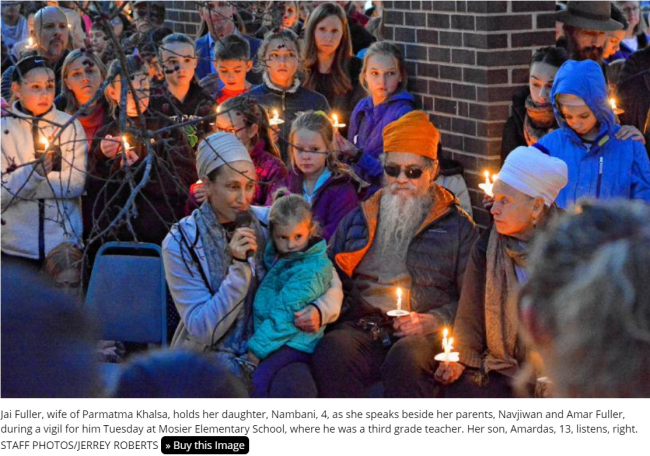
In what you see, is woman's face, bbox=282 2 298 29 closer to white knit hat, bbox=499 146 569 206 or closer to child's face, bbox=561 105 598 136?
child's face, bbox=561 105 598 136

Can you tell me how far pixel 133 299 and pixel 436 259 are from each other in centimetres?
148

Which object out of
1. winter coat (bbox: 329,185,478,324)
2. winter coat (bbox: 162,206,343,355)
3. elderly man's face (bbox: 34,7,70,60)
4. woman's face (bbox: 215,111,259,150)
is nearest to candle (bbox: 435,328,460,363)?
winter coat (bbox: 329,185,478,324)

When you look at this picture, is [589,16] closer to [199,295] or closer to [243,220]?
[243,220]

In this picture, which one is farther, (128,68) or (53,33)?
(53,33)

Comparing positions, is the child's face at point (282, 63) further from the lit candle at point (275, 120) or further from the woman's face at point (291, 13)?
the woman's face at point (291, 13)

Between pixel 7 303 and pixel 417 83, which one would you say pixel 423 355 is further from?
pixel 7 303

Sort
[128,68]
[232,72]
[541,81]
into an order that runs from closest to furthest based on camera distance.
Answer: [128,68] < [541,81] < [232,72]

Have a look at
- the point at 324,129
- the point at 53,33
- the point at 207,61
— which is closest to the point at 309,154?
the point at 324,129

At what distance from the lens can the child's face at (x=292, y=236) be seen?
5.25 metres

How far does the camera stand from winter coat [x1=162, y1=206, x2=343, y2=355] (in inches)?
203

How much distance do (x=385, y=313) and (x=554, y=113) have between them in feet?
4.33

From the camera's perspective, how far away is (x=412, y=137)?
220 inches

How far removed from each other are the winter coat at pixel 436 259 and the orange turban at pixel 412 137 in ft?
0.70

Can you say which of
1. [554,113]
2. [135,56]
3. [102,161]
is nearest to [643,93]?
[554,113]
